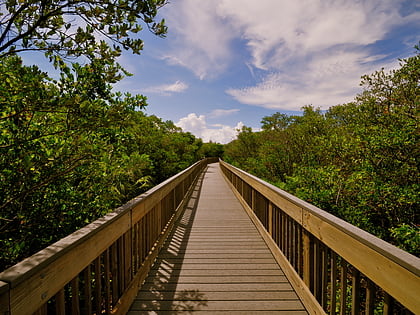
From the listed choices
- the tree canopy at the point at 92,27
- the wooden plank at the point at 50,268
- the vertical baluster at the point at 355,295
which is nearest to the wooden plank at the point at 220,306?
the vertical baluster at the point at 355,295

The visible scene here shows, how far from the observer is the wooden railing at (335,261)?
100 centimetres

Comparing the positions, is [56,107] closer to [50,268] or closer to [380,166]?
[50,268]

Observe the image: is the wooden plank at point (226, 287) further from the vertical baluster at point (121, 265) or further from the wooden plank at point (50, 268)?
the wooden plank at point (50, 268)

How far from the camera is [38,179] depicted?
8.49 ft

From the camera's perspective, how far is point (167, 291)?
237 cm

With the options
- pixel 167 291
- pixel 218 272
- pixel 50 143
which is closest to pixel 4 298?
pixel 167 291

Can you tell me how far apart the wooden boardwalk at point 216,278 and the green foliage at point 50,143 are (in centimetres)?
133

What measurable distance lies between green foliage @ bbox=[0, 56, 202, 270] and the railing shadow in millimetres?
1228

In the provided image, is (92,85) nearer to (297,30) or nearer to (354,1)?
(354,1)

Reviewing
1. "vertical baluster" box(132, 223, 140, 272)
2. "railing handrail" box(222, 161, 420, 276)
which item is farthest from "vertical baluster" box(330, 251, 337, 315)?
"vertical baluster" box(132, 223, 140, 272)

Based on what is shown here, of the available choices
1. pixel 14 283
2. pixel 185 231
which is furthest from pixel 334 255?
pixel 185 231

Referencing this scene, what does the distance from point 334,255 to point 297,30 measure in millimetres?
7084

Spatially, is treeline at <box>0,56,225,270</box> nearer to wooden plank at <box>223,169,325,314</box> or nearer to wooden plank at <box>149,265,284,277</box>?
wooden plank at <box>149,265,284,277</box>

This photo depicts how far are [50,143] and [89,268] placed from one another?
1575mm
